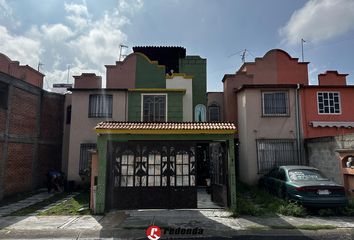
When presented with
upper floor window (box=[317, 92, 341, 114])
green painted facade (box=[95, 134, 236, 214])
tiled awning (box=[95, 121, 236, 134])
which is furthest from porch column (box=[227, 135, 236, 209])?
upper floor window (box=[317, 92, 341, 114])

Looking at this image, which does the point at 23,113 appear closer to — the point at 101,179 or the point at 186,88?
the point at 101,179

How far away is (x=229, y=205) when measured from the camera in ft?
29.2

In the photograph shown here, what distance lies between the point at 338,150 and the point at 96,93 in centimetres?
1240

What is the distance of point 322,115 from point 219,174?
8072 millimetres

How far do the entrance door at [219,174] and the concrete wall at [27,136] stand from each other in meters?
9.53

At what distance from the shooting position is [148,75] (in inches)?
619

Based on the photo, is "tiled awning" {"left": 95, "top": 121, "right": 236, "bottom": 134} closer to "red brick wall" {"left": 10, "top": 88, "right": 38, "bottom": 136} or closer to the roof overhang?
the roof overhang

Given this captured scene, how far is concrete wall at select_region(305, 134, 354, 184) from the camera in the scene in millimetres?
10469

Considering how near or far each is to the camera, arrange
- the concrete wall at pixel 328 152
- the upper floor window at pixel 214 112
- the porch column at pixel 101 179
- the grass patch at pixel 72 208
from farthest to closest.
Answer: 1. the upper floor window at pixel 214 112
2. the concrete wall at pixel 328 152
3. the grass patch at pixel 72 208
4. the porch column at pixel 101 179

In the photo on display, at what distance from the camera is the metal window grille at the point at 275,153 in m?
13.4

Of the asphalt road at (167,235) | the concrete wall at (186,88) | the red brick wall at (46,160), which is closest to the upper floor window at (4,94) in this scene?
the red brick wall at (46,160)

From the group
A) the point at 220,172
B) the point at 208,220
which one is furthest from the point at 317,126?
the point at 208,220

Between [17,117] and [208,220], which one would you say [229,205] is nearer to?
[208,220]

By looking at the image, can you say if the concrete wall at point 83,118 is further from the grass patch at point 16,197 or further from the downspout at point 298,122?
the downspout at point 298,122
